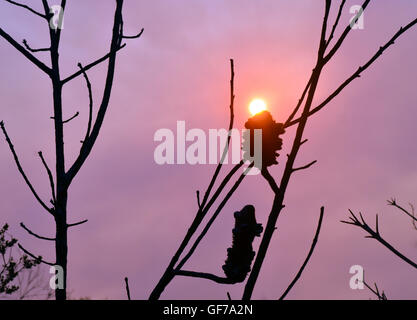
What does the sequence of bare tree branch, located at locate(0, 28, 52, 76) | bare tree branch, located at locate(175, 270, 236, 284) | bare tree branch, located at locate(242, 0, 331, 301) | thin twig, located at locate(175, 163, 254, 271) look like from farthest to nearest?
bare tree branch, located at locate(0, 28, 52, 76)
thin twig, located at locate(175, 163, 254, 271)
bare tree branch, located at locate(175, 270, 236, 284)
bare tree branch, located at locate(242, 0, 331, 301)

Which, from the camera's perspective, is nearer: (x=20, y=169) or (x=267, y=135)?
(x=267, y=135)

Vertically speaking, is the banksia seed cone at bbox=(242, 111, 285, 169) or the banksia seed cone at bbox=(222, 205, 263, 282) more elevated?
the banksia seed cone at bbox=(242, 111, 285, 169)

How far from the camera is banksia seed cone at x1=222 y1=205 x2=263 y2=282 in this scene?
139cm

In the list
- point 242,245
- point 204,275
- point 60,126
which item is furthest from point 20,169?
point 242,245

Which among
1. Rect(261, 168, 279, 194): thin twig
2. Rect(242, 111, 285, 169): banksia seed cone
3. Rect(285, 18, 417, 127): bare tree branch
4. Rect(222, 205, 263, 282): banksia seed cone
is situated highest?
Rect(285, 18, 417, 127): bare tree branch

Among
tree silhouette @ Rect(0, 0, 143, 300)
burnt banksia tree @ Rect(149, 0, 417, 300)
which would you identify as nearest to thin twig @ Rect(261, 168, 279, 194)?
burnt banksia tree @ Rect(149, 0, 417, 300)

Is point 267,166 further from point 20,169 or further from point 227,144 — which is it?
point 20,169

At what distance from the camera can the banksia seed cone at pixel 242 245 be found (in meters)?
1.39

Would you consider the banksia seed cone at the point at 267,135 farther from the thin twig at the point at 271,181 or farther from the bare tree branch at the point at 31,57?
the bare tree branch at the point at 31,57

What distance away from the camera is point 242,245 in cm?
140

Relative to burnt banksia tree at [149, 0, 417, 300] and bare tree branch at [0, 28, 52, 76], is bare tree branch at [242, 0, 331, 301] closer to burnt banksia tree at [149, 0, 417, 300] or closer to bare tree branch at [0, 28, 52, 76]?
burnt banksia tree at [149, 0, 417, 300]
